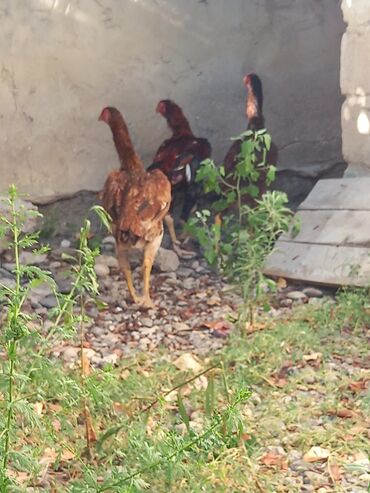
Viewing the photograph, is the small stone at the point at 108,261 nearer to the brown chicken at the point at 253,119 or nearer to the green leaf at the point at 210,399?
the brown chicken at the point at 253,119

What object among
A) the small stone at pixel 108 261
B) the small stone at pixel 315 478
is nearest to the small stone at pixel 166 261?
the small stone at pixel 108 261

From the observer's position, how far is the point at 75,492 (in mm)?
2539

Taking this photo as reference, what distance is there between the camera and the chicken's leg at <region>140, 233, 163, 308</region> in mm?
5117

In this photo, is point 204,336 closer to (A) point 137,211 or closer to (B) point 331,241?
(A) point 137,211

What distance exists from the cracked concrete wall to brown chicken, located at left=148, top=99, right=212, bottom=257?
39 centimetres

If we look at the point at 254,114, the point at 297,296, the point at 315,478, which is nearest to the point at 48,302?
the point at 297,296

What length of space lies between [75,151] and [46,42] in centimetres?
74

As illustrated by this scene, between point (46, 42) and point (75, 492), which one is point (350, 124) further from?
point (75, 492)

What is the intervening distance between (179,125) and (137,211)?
4.54 feet

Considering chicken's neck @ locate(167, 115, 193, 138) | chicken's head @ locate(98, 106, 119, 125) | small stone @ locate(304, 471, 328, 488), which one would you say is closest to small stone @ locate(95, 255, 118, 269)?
chicken's head @ locate(98, 106, 119, 125)

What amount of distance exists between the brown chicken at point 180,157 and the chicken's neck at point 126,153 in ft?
1.89

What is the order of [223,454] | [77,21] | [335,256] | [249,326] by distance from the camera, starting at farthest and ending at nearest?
→ [77,21]
[335,256]
[249,326]
[223,454]

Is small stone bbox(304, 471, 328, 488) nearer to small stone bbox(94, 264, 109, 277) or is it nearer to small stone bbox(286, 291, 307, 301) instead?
small stone bbox(286, 291, 307, 301)

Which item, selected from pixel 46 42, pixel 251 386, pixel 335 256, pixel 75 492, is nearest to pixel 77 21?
pixel 46 42
